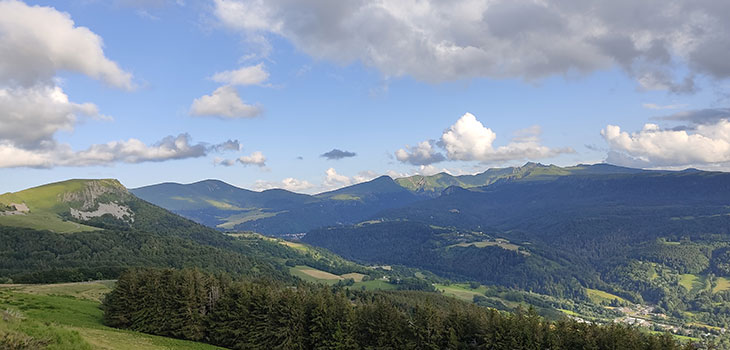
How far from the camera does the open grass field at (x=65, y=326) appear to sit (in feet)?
100

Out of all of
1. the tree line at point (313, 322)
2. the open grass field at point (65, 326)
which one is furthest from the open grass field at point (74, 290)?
the tree line at point (313, 322)

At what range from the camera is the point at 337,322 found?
72.4m

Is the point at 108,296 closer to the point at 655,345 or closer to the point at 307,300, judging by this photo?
the point at 307,300

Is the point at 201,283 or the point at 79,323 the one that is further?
the point at 201,283

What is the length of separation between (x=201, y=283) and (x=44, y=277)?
133m

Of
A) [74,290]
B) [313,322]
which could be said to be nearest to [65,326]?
[313,322]

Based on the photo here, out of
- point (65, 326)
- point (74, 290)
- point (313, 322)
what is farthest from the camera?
point (74, 290)

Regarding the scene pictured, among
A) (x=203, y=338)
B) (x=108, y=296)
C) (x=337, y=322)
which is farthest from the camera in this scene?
(x=108, y=296)

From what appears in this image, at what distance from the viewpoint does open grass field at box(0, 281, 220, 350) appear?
100 ft

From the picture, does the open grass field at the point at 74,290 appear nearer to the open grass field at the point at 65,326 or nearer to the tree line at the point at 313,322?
the open grass field at the point at 65,326

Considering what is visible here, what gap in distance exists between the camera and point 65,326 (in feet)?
170

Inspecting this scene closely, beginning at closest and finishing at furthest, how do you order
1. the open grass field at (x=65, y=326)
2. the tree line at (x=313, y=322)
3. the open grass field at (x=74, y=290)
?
the open grass field at (x=65, y=326) < the tree line at (x=313, y=322) < the open grass field at (x=74, y=290)

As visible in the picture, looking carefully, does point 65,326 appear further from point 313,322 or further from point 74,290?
point 74,290

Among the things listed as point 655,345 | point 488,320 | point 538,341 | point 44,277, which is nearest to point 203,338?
point 488,320
